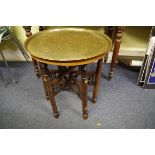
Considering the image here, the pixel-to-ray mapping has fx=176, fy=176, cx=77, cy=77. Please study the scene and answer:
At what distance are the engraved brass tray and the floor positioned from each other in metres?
0.54

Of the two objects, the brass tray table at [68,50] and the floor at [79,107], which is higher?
the brass tray table at [68,50]

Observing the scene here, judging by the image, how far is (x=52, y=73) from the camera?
1436 millimetres

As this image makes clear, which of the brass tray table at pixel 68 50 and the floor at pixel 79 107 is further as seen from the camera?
the floor at pixel 79 107

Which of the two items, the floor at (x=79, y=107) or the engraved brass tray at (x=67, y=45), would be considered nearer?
the engraved brass tray at (x=67, y=45)

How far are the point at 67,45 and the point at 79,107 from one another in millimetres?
550

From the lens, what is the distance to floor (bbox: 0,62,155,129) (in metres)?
1.26

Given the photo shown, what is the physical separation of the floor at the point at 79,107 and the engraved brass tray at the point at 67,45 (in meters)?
0.54

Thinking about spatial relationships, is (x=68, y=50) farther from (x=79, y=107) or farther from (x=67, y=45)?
(x=79, y=107)

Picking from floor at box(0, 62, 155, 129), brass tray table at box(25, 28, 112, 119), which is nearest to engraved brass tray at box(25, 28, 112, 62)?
brass tray table at box(25, 28, 112, 119)

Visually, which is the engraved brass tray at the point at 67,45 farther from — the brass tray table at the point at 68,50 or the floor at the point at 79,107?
the floor at the point at 79,107

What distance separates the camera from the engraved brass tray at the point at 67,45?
3.10ft

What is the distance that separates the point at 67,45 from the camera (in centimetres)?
105

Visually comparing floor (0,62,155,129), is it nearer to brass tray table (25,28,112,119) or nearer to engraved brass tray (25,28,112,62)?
brass tray table (25,28,112,119)

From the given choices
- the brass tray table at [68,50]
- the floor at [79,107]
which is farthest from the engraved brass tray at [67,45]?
the floor at [79,107]
